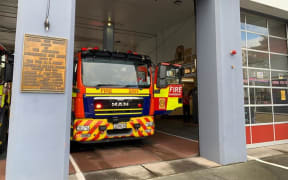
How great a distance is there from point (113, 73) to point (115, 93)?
0.57 m

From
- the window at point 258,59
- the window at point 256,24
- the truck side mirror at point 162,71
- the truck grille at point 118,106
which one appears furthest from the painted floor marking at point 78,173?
the window at point 256,24

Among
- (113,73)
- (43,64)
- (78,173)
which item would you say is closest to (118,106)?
(113,73)

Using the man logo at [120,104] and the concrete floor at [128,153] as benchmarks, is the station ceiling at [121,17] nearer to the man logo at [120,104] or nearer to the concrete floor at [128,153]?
the man logo at [120,104]

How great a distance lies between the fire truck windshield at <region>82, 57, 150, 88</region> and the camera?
487cm

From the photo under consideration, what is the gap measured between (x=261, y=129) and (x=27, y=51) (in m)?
6.44

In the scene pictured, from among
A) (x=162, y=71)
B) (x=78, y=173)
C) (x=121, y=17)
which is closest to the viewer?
(x=78, y=173)

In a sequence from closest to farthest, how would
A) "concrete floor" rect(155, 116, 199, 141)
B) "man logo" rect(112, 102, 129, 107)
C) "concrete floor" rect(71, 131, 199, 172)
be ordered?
"concrete floor" rect(71, 131, 199, 172) → "man logo" rect(112, 102, 129, 107) → "concrete floor" rect(155, 116, 199, 141)

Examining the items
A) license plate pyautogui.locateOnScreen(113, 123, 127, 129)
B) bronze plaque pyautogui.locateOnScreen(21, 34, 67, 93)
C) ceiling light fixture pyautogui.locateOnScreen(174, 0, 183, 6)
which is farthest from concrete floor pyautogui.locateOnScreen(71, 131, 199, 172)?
ceiling light fixture pyautogui.locateOnScreen(174, 0, 183, 6)

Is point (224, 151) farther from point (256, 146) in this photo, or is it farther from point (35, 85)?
point (35, 85)

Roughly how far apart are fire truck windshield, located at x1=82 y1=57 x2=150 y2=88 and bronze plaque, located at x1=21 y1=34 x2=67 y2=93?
200 centimetres

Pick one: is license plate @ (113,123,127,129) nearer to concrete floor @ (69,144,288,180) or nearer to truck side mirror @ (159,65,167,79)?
concrete floor @ (69,144,288,180)

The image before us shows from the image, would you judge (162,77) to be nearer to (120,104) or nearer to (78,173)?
(120,104)

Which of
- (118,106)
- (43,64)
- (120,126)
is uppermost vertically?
(43,64)

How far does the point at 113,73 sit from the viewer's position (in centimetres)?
507
